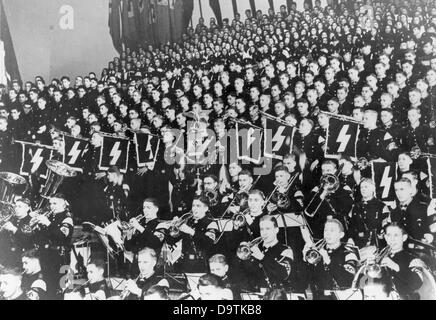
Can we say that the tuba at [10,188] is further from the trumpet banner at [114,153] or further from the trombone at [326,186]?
the trombone at [326,186]

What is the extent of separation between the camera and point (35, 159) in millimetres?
4770

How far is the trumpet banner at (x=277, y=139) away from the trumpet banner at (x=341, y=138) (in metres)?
0.37

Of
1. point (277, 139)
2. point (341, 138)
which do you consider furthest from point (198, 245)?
point (341, 138)

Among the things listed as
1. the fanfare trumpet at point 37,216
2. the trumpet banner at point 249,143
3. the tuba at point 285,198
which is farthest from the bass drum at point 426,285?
the fanfare trumpet at point 37,216

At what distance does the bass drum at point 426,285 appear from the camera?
396 centimetres

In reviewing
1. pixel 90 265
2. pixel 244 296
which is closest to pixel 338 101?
pixel 244 296

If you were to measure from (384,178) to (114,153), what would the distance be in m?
2.70

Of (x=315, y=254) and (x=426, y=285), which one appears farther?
(x=315, y=254)

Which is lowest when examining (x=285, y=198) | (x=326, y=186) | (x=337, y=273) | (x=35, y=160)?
(x=337, y=273)

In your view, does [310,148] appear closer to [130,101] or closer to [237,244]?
[237,244]

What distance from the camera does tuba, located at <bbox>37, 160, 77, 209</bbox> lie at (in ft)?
15.4

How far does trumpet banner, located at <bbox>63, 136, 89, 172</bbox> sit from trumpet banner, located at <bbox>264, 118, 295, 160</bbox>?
1918 millimetres

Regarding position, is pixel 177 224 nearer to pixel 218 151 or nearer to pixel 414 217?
pixel 218 151
